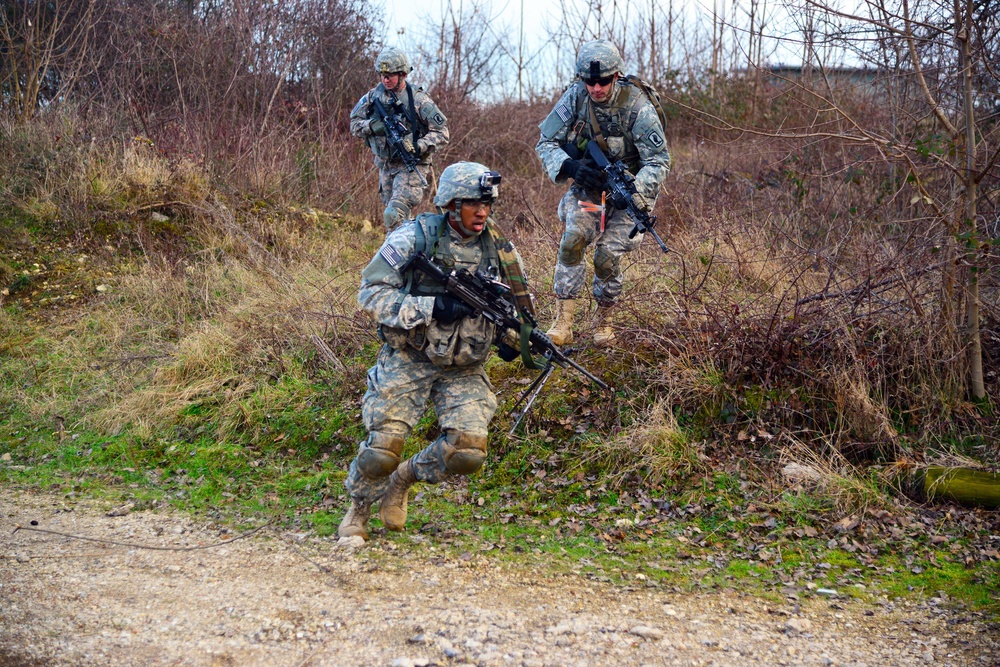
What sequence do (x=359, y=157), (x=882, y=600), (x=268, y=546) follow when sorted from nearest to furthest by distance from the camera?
(x=882, y=600), (x=268, y=546), (x=359, y=157)

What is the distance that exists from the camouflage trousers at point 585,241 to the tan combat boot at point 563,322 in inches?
4.0

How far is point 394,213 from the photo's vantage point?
846 cm

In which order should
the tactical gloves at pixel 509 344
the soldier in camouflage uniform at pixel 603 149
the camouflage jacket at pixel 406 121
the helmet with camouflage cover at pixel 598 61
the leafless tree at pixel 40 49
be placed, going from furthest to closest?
the leafless tree at pixel 40 49, the camouflage jacket at pixel 406 121, the soldier in camouflage uniform at pixel 603 149, the helmet with camouflage cover at pixel 598 61, the tactical gloves at pixel 509 344

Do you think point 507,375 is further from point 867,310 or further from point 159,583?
point 159,583

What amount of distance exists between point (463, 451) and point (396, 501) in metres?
0.56

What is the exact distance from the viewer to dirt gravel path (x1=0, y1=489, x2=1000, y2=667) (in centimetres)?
342

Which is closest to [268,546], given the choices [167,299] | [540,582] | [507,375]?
[540,582]

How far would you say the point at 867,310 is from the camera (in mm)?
5895

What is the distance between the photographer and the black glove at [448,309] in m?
4.21

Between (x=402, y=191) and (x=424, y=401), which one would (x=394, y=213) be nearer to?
(x=402, y=191)

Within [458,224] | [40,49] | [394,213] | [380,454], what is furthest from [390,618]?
[40,49]

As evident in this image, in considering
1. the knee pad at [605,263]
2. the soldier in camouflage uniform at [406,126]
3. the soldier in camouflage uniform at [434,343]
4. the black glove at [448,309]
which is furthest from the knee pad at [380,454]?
the soldier in camouflage uniform at [406,126]

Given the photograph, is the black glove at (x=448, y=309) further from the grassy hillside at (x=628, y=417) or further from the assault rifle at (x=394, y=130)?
the assault rifle at (x=394, y=130)

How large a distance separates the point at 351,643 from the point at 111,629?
0.97 meters
